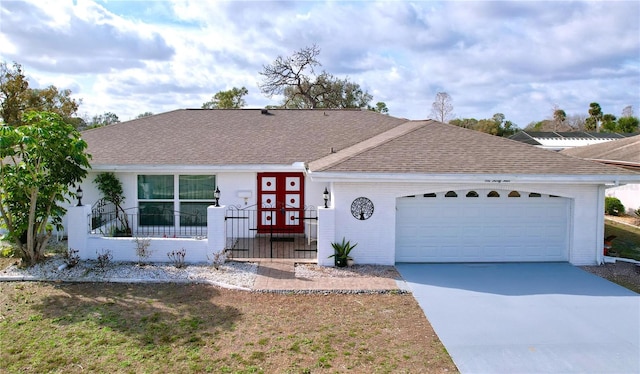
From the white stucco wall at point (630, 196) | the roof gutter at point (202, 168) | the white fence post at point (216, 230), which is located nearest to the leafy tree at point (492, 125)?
the white stucco wall at point (630, 196)

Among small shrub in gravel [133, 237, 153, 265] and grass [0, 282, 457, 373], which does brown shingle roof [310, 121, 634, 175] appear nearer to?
grass [0, 282, 457, 373]

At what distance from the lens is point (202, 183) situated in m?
14.4

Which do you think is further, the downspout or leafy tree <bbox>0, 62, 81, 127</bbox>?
leafy tree <bbox>0, 62, 81, 127</bbox>

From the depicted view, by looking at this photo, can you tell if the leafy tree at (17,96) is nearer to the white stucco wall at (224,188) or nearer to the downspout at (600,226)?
the white stucco wall at (224,188)

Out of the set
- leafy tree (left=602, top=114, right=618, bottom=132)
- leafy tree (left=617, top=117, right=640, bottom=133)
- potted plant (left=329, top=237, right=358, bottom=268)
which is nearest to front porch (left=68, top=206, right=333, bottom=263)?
potted plant (left=329, top=237, right=358, bottom=268)

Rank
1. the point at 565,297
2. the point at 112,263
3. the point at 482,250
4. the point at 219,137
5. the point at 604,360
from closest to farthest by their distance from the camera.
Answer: the point at 604,360 < the point at 565,297 < the point at 112,263 < the point at 482,250 < the point at 219,137

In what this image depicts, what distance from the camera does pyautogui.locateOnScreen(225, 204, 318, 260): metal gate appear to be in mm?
12328

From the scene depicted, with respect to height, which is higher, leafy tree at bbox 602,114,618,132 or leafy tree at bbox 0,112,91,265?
leafy tree at bbox 602,114,618,132

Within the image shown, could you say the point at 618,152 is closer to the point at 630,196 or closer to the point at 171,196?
the point at 630,196

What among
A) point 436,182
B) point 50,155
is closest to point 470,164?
point 436,182

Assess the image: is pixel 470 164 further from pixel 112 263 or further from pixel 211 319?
pixel 112 263

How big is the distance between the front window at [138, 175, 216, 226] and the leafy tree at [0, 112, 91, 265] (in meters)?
3.15

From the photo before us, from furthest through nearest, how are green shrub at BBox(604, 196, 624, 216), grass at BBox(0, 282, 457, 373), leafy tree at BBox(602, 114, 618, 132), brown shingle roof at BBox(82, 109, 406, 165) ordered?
leafy tree at BBox(602, 114, 618, 132) < green shrub at BBox(604, 196, 624, 216) < brown shingle roof at BBox(82, 109, 406, 165) < grass at BBox(0, 282, 457, 373)

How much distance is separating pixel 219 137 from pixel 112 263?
6.06 metres
